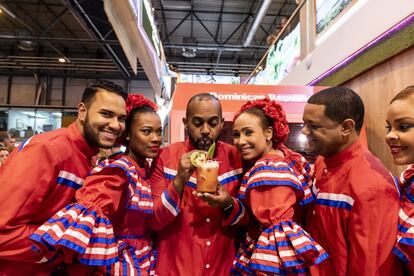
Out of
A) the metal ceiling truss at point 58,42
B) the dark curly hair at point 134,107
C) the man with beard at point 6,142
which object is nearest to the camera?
the dark curly hair at point 134,107

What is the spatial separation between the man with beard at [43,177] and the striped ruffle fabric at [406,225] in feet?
5.14

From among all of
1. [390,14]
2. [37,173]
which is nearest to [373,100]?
[390,14]

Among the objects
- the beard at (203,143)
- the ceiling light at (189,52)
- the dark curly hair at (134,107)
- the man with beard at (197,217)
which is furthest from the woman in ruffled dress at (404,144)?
the ceiling light at (189,52)

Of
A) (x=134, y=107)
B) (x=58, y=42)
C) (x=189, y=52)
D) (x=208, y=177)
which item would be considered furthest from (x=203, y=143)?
(x=58, y=42)

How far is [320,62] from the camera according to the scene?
187 inches

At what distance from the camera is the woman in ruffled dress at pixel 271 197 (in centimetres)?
154

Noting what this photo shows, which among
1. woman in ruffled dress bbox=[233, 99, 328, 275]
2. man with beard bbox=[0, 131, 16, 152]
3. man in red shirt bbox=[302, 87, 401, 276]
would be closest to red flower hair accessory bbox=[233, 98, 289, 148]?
woman in ruffled dress bbox=[233, 99, 328, 275]

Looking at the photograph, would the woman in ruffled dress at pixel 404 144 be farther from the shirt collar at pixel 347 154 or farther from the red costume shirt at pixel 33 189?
the red costume shirt at pixel 33 189

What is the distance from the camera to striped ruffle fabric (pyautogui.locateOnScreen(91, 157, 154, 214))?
5.74ft

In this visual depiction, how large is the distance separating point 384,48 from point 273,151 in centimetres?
200

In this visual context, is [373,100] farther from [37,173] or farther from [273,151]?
[37,173]

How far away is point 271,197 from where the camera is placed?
1682 mm

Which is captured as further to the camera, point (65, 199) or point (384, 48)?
point (384, 48)

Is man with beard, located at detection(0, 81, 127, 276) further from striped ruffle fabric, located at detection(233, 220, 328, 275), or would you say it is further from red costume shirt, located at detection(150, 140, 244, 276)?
striped ruffle fabric, located at detection(233, 220, 328, 275)
